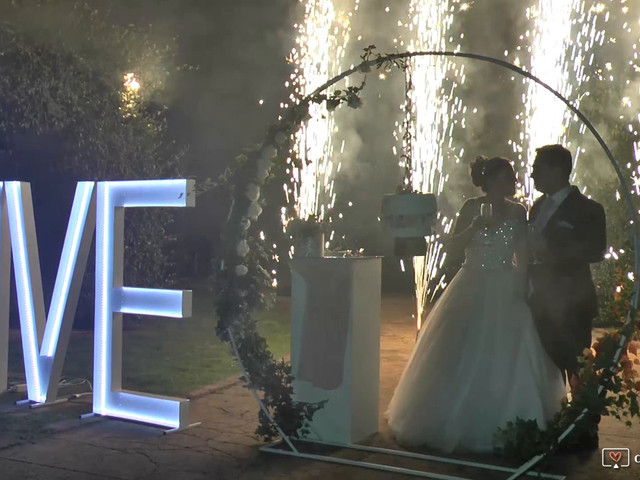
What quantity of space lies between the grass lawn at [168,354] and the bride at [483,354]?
2.90 m

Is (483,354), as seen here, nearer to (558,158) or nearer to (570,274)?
(570,274)

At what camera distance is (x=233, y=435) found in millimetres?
5633

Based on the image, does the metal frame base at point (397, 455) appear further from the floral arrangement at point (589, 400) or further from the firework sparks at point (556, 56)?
the firework sparks at point (556, 56)

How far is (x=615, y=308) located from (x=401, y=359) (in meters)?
4.31

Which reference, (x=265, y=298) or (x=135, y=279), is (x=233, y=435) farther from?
(x=135, y=279)

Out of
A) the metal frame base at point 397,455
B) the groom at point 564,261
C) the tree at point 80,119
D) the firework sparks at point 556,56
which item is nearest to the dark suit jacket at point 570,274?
the groom at point 564,261

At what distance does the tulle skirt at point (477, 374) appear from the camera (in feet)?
16.6

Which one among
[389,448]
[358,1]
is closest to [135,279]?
[358,1]

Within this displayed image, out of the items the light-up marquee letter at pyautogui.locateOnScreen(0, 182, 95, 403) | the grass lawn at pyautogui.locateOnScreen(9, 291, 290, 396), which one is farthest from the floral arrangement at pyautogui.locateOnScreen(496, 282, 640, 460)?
the light-up marquee letter at pyautogui.locateOnScreen(0, 182, 95, 403)

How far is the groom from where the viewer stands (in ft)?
17.1

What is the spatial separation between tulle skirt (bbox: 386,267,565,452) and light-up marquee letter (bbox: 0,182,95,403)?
3003 mm

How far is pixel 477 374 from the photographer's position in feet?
16.8

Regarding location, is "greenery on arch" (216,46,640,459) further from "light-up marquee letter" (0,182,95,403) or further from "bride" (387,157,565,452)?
"light-up marquee letter" (0,182,95,403)

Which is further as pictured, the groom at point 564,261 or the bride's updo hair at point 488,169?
the bride's updo hair at point 488,169
